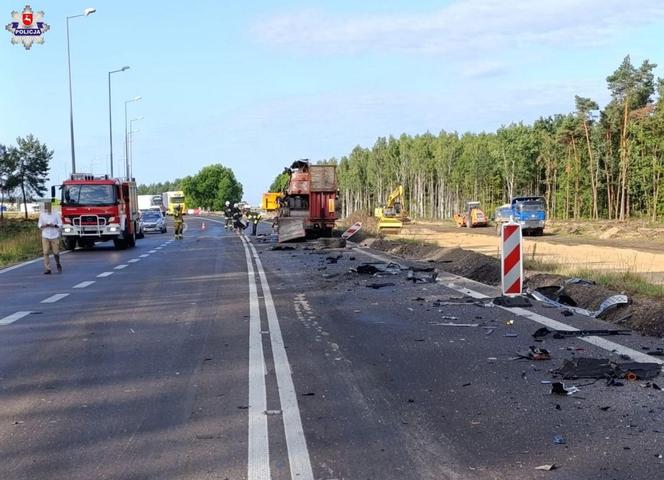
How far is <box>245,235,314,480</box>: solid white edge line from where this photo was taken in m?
4.75

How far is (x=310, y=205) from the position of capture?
3275 cm

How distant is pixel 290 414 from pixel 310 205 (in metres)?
27.0

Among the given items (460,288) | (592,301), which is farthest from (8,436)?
(460,288)

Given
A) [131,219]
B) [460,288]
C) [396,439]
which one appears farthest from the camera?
[131,219]

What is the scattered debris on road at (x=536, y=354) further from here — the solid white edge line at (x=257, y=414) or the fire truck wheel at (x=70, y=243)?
the fire truck wheel at (x=70, y=243)

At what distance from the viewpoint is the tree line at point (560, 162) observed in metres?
62.8

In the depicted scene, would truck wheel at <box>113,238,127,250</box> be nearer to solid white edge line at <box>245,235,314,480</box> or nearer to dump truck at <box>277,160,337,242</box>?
dump truck at <box>277,160,337,242</box>

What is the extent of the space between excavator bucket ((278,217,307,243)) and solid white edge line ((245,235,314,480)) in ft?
71.3

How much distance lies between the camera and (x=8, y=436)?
549 cm

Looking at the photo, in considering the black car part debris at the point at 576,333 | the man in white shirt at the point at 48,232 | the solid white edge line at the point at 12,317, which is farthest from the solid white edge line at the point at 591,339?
the man in white shirt at the point at 48,232

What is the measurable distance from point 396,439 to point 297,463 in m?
0.88

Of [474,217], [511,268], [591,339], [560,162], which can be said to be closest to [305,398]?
[591,339]

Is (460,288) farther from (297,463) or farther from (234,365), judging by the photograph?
(297,463)

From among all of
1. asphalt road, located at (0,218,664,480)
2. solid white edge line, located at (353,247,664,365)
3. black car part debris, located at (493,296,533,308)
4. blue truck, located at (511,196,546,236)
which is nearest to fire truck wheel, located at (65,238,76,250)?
asphalt road, located at (0,218,664,480)
